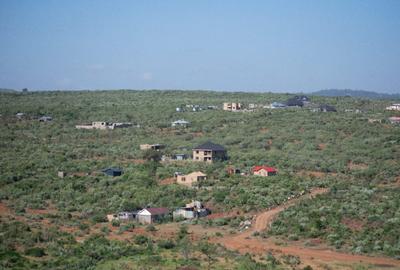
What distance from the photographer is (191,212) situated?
160 ft

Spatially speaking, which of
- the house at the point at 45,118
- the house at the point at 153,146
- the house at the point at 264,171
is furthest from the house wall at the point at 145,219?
the house at the point at 45,118

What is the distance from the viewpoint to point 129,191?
55.2 m

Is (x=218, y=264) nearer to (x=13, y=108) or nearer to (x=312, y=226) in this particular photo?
(x=312, y=226)

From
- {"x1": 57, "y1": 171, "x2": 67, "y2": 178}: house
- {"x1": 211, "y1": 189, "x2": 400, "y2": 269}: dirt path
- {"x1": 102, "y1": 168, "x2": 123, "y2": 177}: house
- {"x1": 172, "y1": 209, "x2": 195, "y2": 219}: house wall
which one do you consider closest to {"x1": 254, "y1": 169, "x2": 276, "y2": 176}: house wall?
{"x1": 102, "y1": 168, "x2": 123, "y2": 177}: house

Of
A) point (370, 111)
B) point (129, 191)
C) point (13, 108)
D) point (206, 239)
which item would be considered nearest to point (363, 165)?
point (129, 191)

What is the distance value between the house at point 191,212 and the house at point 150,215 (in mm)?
820

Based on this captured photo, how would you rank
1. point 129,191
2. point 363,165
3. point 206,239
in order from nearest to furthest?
1. point 206,239
2. point 129,191
3. point 363,165

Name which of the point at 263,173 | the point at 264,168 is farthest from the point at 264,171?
the point at 264,168

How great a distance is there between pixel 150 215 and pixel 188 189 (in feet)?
24.2

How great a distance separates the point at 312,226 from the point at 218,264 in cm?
967

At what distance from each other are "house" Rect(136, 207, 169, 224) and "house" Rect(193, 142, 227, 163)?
20.0 metres

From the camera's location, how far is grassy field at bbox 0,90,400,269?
38.6 m

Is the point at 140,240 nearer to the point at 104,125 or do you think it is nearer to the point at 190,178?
the point at 190,178

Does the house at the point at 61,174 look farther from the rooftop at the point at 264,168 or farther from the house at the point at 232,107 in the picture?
the house at the point at 232,107
